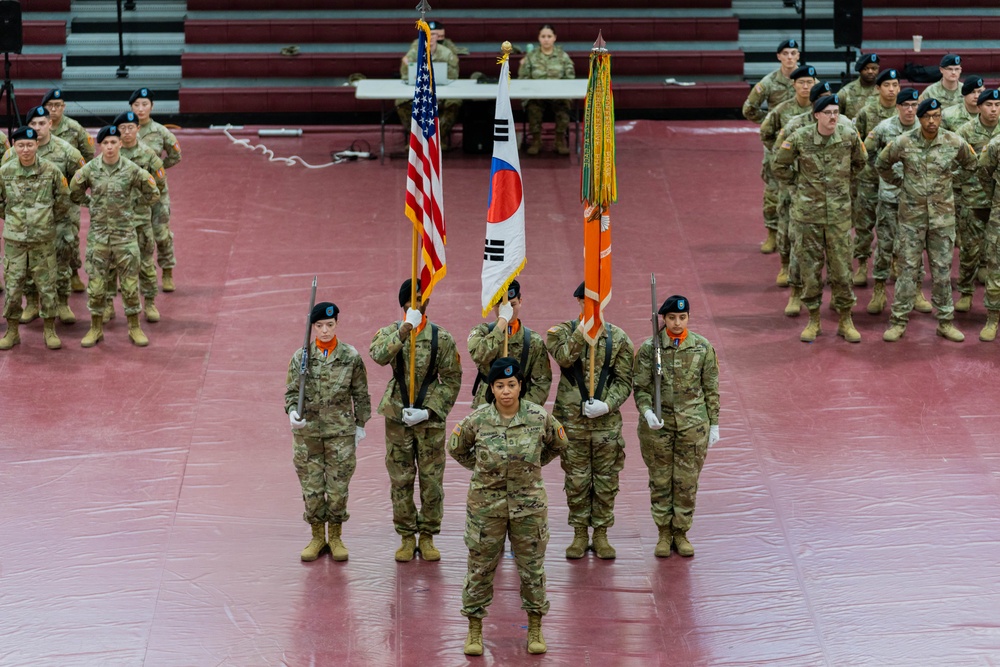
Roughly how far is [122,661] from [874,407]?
5905 mm

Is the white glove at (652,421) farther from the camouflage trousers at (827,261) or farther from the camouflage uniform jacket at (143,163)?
the camouflage uniform jacket at (143,163)

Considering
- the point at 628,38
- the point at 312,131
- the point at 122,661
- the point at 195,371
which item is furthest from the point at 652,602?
the point at 628,38

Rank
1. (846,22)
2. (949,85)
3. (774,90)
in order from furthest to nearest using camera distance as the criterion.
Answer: (846,22), (774,90), (949,85)

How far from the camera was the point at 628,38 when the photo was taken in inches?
758

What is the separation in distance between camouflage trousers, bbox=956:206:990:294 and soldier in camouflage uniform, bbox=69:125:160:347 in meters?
6.97

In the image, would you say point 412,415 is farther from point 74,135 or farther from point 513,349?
point 74,135

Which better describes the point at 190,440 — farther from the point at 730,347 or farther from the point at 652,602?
the point at 730,347

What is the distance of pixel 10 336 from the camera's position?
11.8 metres

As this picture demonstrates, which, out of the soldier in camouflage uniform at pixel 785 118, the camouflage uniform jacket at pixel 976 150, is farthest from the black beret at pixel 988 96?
the soldier in camouflage uniform at pixel 785 118

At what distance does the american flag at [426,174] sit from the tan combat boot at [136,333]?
3872 millimetres

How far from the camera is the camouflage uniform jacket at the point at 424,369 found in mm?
8523

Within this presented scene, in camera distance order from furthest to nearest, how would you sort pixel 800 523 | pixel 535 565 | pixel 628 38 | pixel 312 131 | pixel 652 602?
1. pixel 628 38
2. pixel 312 131
3. pixel 800 523
4. pixel 652 602
5. pixel 535 565

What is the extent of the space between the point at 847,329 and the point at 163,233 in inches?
239

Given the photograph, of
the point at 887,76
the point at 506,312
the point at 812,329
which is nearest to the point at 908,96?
the point at 887,76
